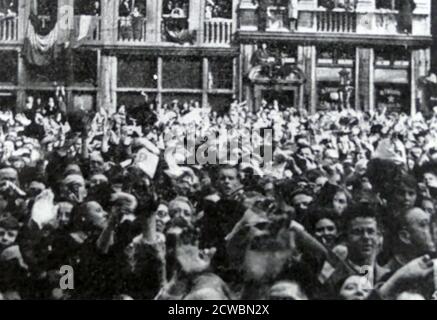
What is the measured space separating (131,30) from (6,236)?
7.56ft

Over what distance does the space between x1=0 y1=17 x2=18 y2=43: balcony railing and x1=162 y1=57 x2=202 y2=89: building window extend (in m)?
1.29

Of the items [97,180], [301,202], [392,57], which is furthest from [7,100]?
Result: [392,57]

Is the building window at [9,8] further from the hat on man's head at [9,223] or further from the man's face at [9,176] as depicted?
the hat on man's head at [9,223]

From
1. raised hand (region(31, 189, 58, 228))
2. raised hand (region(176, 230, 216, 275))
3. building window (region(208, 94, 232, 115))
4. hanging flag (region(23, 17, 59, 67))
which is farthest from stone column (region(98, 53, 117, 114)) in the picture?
raised hand (region(176, 230, 216, 275))

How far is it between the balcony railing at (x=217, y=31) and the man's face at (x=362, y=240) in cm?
230

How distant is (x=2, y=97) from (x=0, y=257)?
1.65m

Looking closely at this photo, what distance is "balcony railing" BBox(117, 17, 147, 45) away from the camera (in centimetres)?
555

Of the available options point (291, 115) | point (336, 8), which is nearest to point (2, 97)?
point (291, 115)

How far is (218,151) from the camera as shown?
16.1ft

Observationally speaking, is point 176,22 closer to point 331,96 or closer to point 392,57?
point 331,96

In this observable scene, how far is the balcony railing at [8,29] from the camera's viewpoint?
509cm

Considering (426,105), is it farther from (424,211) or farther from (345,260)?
(345,260)

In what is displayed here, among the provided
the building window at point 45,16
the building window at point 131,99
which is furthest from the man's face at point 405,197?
the building window at point 45,16

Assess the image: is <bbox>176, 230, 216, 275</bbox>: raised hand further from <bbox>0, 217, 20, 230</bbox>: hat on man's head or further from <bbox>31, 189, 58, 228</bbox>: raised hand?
<bbox>0, 217, 20, 230</bbox>: hat on man's head
